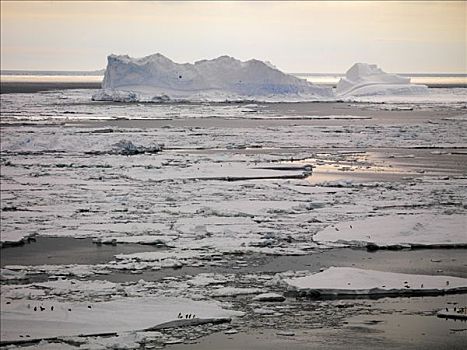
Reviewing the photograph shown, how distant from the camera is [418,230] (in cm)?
993

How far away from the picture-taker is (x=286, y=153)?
19703mm

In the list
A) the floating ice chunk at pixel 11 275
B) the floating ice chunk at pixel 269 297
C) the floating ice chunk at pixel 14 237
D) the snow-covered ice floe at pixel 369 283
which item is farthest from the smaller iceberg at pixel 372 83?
the floating ice chunk at pixel 11 275

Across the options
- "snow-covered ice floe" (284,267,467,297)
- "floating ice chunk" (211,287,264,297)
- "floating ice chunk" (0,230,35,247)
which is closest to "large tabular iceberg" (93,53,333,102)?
"floating ice chunk" (0,230,35,247)

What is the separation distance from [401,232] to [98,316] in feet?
16.2

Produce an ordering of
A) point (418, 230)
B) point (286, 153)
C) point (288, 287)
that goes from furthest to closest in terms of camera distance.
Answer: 1. point (286, 153)
2. point (418, 230)
3. point (288, 287)

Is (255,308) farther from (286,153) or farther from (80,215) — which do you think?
(286,153)

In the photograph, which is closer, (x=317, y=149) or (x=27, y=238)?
(x=27, y=238)

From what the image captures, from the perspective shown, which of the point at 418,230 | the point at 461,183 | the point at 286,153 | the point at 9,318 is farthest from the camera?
the point at 286,153

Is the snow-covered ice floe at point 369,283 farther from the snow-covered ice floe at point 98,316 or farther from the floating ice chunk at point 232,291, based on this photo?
the snow-covered ice floe at point 98,316

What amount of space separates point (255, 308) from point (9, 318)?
2175mm

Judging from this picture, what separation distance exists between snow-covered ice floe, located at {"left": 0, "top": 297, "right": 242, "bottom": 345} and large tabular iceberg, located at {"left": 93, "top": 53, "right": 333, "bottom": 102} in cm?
3730

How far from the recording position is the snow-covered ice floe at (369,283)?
7.32m

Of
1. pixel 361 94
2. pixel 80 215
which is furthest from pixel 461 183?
pixel 361 94

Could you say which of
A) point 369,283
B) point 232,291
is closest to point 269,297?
point 232,291
